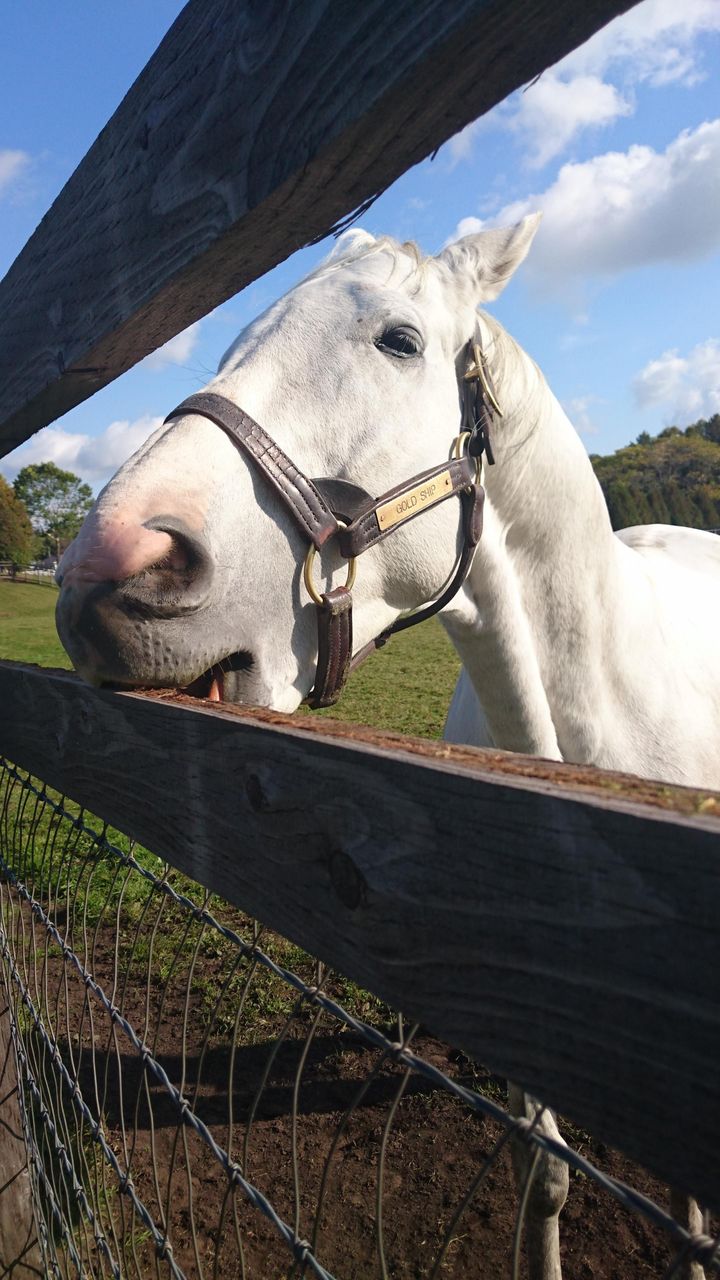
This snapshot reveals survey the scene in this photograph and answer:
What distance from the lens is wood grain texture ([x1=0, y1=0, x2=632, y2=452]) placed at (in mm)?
802

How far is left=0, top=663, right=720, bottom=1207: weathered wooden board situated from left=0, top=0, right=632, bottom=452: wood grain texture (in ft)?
2.32

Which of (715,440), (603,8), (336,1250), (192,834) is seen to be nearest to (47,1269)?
(336,1250)

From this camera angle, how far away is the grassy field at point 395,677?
31.2 feet

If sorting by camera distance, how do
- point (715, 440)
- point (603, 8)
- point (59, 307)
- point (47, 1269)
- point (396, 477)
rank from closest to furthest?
1. point (603, 8)
2. point (59, 307)
3. point (396, 477)
4. point (47, 1269)
5. point (715, 440)

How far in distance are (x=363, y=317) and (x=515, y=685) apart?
112 centimetres

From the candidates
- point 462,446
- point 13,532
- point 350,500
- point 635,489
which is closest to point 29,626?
point 462,446

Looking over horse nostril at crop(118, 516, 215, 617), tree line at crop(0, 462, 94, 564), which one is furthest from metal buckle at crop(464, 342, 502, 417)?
tree line at crop(0, 462, 94, 564)

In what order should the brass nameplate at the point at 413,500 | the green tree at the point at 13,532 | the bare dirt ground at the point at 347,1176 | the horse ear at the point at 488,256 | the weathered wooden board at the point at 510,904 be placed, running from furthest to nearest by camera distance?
the green tree at the point at 13,532
the bare dirt ground at the point at 347,1176
the horse ear at the point at 488,256
the brass nameplate at the point at 413,500
the weathered wooden board at the point at 510,904

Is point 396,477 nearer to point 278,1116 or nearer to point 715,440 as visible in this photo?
point 278,1116

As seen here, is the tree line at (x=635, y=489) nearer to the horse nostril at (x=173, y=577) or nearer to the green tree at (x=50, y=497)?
the green tree at (x=50, y=497)

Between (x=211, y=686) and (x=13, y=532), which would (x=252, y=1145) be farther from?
(x=13, y=532)

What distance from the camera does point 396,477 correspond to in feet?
6.64

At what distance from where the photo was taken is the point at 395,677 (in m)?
13.5

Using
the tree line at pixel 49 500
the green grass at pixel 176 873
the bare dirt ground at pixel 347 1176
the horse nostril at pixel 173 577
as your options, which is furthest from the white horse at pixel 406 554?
the tree line at pixel 49 500
